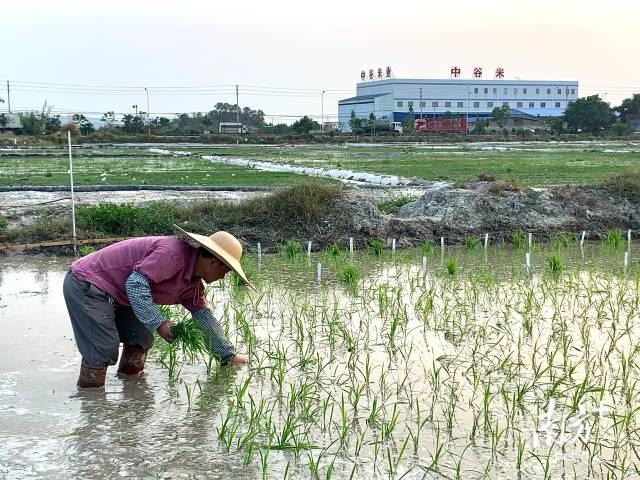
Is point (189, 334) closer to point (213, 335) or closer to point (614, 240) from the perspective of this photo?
point (213, 335)

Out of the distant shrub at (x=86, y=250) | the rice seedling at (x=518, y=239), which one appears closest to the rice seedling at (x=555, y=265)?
the rice seedling at (x=518, y=239)

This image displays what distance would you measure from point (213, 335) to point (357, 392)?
0.88 meters

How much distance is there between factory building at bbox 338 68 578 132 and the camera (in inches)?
2672

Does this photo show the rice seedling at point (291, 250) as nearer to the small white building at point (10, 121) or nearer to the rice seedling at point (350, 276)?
the rice seedling at point (350, 276)

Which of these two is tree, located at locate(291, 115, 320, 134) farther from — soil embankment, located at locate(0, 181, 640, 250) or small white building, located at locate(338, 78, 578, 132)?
soil embankment, located at locate(0, 181, 640, 250)

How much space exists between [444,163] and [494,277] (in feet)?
50.1

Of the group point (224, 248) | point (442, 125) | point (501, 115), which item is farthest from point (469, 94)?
point (224, 248)

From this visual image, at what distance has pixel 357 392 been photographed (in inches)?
140

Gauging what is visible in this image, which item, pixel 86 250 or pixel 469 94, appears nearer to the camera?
pixel 86 250

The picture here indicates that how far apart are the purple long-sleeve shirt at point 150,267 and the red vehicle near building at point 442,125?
169 feet

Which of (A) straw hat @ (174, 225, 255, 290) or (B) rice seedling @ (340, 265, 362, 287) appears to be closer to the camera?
(A) straw hat @ (174, 225, 255, 290)

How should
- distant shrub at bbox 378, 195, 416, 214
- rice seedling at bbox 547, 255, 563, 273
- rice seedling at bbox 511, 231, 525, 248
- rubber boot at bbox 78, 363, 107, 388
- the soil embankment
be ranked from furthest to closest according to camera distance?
distant shrub at bbox 378, 195, 416, 214 → the soil embankment → rice seedling at bbox 511, 231, 525, 248 → rice seedling at bbox 547, 255, 563, 273 → rubber boot at bbox 78, 363, 107, 388

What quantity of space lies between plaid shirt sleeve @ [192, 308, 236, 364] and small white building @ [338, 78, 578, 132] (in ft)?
203

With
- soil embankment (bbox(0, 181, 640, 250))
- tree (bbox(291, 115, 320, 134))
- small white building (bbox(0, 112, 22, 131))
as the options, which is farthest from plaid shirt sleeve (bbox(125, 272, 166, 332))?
tree (bbox(291, 115, 320, 134))
